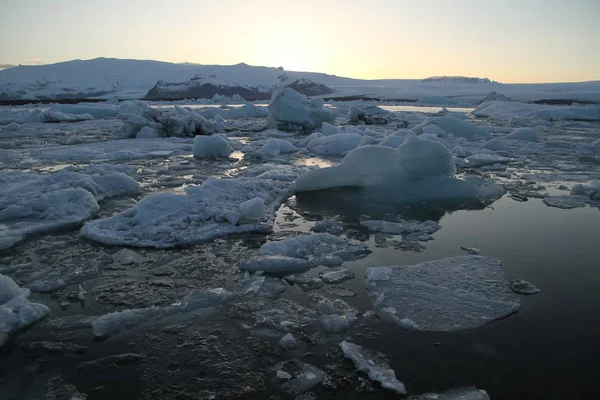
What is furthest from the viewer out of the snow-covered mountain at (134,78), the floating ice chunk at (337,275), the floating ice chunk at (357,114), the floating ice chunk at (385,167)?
the snow-covered mountain at (134,78)

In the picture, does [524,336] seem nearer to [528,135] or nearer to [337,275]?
[337,275]

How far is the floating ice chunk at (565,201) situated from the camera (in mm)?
5138

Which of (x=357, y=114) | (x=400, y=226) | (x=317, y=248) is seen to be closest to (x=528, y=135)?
(x=357, y=114)

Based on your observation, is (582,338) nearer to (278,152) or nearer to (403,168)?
(403,168)

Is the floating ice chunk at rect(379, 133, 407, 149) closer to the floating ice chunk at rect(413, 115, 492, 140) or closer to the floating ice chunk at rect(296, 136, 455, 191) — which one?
the floating ice chunk at rect(296, 136, 455, 191)

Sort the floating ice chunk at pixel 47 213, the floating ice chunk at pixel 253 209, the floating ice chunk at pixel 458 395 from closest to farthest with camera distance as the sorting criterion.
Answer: the floating ice chunk at pixel 458 395 < the floating ice chunk at pixel 47 213 < the floating ice chunk at pixel 253 209

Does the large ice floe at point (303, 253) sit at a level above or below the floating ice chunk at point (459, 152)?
below

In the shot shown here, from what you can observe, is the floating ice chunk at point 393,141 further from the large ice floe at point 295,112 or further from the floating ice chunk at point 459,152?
the large ice floe at point 295,112

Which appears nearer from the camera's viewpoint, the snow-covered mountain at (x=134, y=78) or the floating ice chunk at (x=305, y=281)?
the floating ice chunk at (x=305, y=281)

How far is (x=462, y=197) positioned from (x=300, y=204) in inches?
92.1

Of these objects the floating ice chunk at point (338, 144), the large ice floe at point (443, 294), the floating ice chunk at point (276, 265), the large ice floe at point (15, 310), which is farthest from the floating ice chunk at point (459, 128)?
the large ice floe at point (15, 310)

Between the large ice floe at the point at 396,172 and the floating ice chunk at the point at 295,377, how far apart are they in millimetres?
4041

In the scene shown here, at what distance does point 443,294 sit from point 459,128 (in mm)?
11308

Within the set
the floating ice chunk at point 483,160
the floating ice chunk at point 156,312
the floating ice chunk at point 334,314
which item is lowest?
the floating ice chunk at point 156,312
